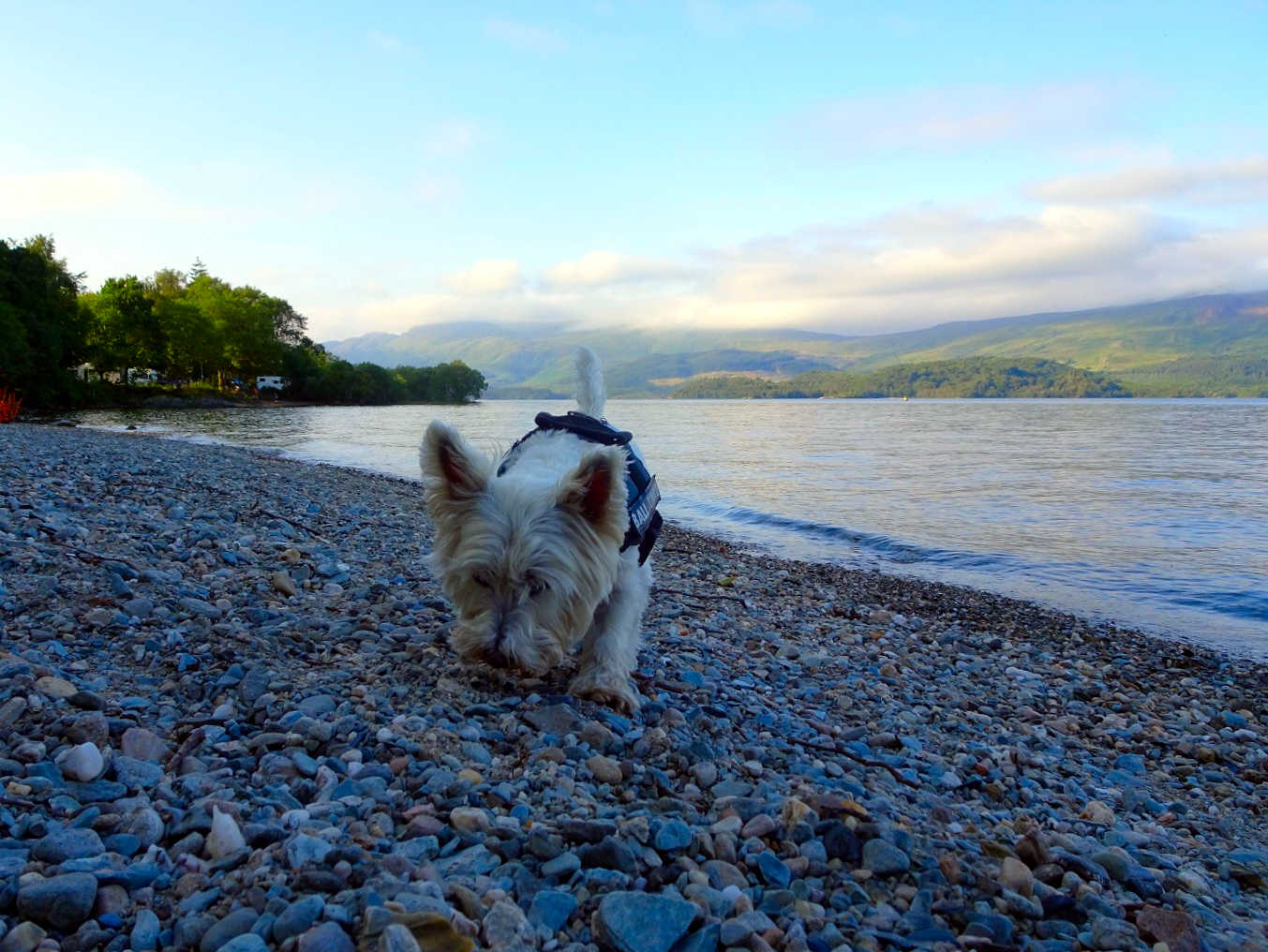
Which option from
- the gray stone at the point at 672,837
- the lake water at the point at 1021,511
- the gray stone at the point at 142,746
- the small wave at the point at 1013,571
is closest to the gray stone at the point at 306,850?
the gray stone at the point at 142,746

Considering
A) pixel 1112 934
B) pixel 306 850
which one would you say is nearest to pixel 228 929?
pixel 306 850

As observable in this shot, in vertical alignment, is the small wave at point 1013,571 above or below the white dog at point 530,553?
below

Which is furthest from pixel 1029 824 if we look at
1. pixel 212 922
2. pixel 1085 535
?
pixel 1085 535

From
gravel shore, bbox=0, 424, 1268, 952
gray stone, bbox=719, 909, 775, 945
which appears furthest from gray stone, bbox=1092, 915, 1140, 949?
gray stone, bbox=719, 909, 775, 945

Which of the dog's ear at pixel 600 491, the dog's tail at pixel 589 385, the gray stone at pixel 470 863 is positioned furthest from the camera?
the dog's tail at pixel 589 385

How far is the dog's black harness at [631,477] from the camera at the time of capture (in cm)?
507

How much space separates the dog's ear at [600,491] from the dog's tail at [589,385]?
104 inches

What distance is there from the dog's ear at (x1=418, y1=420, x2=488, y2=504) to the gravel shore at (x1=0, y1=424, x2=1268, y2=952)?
3.67ft

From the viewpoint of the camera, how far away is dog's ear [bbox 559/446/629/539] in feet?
14.3

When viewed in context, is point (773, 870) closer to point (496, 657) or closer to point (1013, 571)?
point (496, 657)

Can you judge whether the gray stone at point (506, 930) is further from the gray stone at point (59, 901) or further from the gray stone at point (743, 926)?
the gray stone at point (59, 901)

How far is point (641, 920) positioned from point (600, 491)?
7.79 ft

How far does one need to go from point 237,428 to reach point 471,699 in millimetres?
47940

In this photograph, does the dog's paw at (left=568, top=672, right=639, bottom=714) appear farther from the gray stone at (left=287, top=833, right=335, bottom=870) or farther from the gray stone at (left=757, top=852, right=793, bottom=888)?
the gray stone at (left=287, top=833, right=335, bottom=870)
